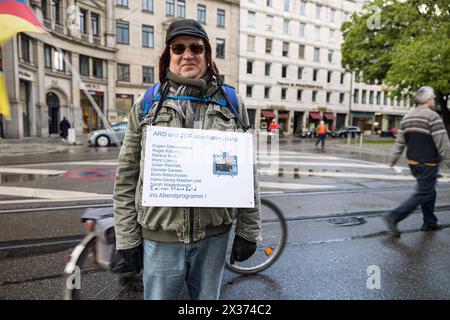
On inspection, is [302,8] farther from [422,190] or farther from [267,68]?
[422,190]

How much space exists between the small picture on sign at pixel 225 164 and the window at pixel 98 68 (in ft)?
102

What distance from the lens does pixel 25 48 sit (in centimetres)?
2217

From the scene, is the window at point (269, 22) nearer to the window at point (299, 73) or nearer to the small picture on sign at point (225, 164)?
the window at point (299, 73)

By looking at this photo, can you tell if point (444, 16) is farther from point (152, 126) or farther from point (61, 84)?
point (61, 84)

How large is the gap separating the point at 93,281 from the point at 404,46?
870 inches

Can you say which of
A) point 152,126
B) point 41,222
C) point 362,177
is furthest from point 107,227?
point 362,177

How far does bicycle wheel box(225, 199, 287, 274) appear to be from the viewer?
3227 mm

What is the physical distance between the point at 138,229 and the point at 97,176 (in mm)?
7265

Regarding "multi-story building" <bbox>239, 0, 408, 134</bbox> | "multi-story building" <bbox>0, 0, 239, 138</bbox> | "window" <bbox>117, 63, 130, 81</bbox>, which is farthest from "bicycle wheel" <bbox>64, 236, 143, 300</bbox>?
"multi-story building" <bbox>239, 0, 408, 134</bbox>

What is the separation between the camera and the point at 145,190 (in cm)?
159

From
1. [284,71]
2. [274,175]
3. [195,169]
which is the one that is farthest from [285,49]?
[195,169]

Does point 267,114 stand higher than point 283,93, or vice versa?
point 283,93

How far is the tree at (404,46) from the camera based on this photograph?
695 inches

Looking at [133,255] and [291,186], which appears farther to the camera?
[291,186]
